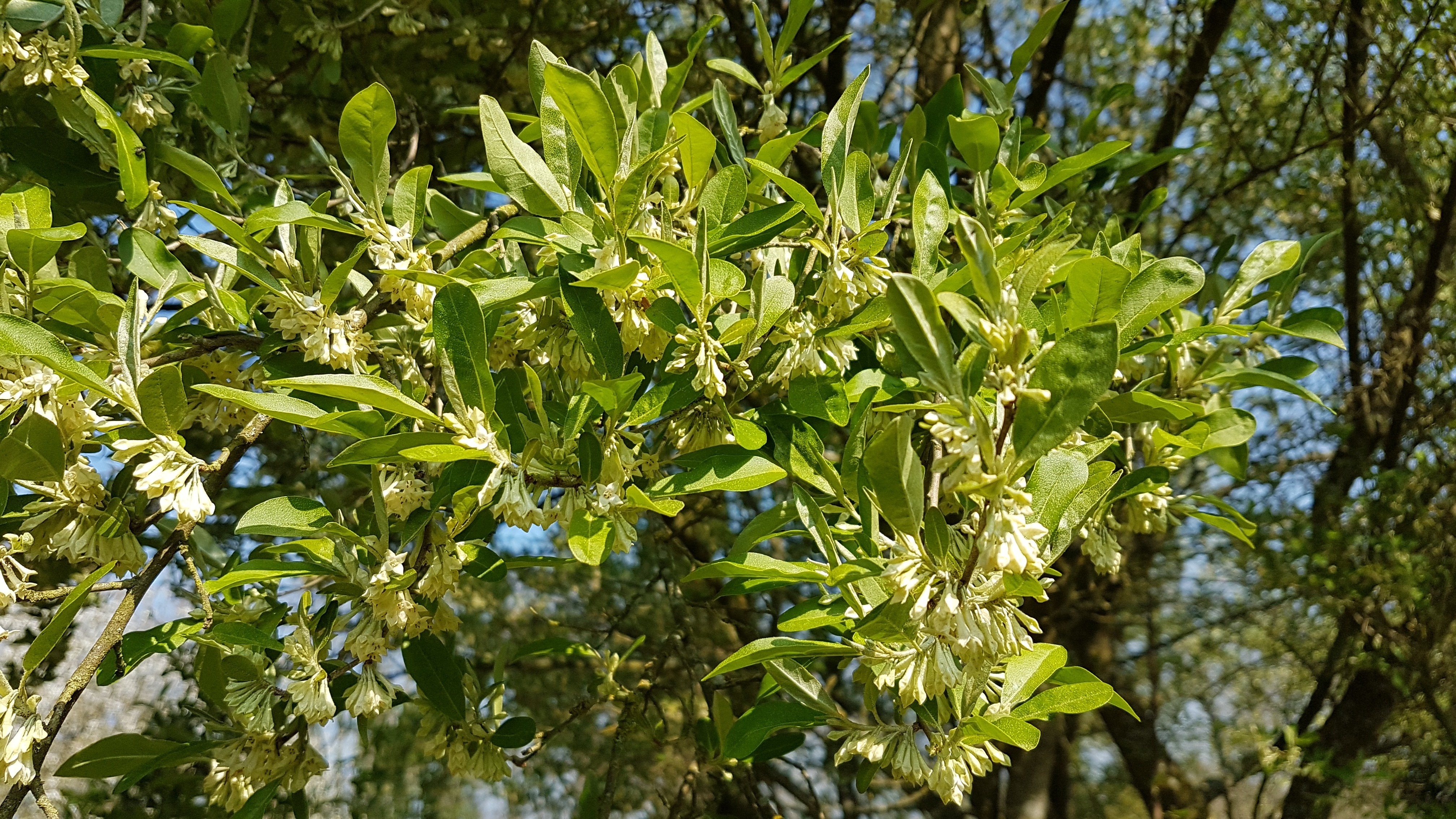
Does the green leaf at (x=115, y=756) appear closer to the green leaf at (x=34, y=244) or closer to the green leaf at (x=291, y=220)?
the green leaf at (x=34, y=244)

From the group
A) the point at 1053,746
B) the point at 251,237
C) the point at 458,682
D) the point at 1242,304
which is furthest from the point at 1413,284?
the point at 251,237

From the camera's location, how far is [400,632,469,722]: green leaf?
6.26 feet

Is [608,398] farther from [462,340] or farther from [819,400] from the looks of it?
[819,400]

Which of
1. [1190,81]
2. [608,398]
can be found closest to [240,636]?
[608,398]

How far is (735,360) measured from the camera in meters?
1.45

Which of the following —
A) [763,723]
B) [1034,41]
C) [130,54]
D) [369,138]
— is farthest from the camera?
[1034,41]

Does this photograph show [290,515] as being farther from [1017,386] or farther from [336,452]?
[336,452]

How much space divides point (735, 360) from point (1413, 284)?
3.97 meters

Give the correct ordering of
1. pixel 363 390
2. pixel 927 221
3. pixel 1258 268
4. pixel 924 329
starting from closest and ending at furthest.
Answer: pixel 924 329
pixel 363 390
pixel 927 221
pixel 1258 268

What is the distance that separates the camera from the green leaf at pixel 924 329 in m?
→ 1.00

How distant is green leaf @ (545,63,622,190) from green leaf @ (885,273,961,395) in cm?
51

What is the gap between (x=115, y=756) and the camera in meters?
1.81

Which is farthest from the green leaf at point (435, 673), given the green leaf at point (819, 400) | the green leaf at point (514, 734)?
the green leaf at point (819, 400)

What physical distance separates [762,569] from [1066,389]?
476mm
